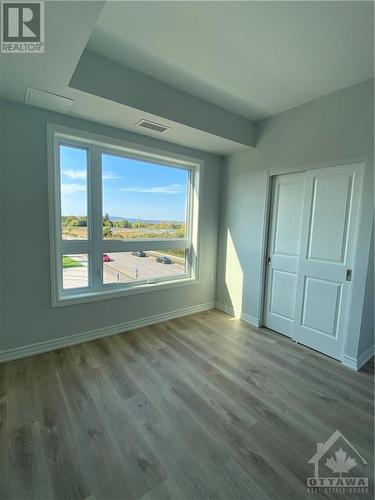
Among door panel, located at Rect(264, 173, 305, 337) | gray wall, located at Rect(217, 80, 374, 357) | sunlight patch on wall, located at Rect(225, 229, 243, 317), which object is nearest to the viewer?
gray wall, located at Rect(217, 80, 374, 357)

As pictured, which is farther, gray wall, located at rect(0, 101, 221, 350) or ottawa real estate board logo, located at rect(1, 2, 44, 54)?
gray wall, located at rect(0, 101, 221, 350)

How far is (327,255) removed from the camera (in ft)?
8.53

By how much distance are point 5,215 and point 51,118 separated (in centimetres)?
107

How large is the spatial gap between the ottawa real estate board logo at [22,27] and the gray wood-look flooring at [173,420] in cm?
248

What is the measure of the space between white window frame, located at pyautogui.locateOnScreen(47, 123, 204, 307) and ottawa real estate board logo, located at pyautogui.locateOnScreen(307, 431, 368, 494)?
2359mm

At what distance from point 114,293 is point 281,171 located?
2643mm

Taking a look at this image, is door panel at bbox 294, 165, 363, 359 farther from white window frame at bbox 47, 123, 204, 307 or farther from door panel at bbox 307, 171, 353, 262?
white window frame at bbox 47, 123, 204, 307

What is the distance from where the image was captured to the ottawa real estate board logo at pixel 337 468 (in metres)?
1.30

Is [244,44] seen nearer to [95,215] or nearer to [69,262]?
[95,215]

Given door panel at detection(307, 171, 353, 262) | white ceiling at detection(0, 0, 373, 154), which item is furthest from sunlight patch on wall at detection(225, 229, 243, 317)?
white ceiling at detection(0, 0, 373, 154)

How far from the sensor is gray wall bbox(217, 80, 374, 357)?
90.3 inches

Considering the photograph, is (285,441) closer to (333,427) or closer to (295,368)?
(333,427)

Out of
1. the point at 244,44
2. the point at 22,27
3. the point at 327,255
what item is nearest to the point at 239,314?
the point at 327,255

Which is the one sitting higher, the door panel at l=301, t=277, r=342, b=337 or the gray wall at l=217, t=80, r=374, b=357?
the gray wall at l=217, t=80, r=374, b=357
